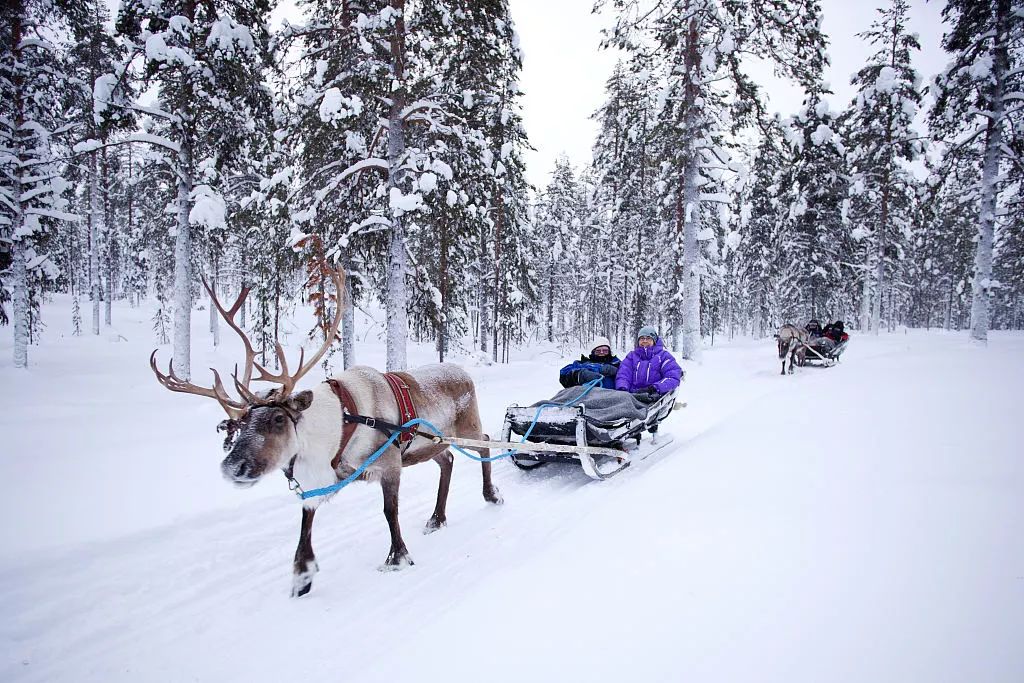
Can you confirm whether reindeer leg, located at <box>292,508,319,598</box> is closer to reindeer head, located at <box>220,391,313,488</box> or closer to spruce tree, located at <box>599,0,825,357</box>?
reindeer head, located at <box>220,391,313,488</box>

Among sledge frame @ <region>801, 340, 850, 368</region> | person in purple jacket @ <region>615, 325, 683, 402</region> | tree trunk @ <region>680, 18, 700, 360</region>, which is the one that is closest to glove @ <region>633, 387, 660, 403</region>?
person in purple jacket @ <region>615, 325, 683, 402</region>

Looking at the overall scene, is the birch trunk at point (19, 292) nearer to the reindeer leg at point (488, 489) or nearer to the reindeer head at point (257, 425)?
the reindeer head at point (257, 425)

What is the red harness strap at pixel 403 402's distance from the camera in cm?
400

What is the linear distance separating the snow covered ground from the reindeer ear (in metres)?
1.45

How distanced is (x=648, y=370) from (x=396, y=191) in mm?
5740

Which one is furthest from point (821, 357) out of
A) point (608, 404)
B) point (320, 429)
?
point (320, 429)

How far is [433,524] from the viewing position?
14.8 feet

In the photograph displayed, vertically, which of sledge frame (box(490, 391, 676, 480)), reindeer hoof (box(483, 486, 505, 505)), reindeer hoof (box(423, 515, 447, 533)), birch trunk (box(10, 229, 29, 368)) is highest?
birch trunk (box(10, 229, 29, 368))

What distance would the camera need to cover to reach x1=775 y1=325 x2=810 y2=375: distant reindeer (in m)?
14.3

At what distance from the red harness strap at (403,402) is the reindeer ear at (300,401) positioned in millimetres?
951

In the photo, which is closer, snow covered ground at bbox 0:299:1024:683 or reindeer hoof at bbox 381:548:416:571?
snow covered ground at bbox 0:299:1024:683

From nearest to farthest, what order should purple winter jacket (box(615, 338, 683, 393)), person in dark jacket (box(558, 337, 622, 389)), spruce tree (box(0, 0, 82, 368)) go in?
purple winter jacket (box(615, 338, 683, 393)) < person in dark jacket (box(558, 337, 622, 389)) < spruce tree (box(0, 0, 82, 368))

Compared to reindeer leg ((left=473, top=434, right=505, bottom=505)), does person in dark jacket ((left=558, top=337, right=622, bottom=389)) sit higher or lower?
higher

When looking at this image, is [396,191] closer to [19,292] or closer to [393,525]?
[393,525]
